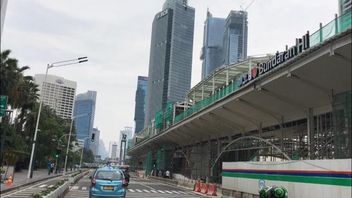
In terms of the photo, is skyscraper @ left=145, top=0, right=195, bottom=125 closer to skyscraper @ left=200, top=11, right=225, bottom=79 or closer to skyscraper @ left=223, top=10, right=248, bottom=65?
skyscraper @ left=200, top=11, right=225, bottom=79

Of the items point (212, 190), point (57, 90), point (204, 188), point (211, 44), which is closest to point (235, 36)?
point (211, 44)

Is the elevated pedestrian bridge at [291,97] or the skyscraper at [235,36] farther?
the skyscraper at [235,36]

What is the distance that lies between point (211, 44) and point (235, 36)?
117 ft

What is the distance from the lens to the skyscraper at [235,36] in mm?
79125

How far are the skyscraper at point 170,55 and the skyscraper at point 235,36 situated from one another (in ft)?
195

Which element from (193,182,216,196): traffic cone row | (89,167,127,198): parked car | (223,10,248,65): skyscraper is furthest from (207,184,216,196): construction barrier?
(223,10,248,65): skyscraper

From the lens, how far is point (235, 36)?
3533 inches

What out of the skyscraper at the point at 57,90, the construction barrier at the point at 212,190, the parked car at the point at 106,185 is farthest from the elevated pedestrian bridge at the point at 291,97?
the skyscraper at the point at 57,90

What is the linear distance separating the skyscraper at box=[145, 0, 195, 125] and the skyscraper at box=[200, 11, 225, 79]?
81.9 ft

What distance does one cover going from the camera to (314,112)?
2795 centimetres

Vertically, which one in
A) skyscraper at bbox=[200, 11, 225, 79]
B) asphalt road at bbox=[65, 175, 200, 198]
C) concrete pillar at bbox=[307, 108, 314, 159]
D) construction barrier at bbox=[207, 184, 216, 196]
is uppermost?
skyscraper at bbox=[200, 11, 225, 79]

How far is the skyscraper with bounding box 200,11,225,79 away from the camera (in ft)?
376

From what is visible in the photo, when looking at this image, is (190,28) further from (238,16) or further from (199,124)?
(199,124)

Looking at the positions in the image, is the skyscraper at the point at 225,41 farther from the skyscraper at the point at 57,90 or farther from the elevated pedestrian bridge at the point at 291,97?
the skyscraper at the point at 57,90
